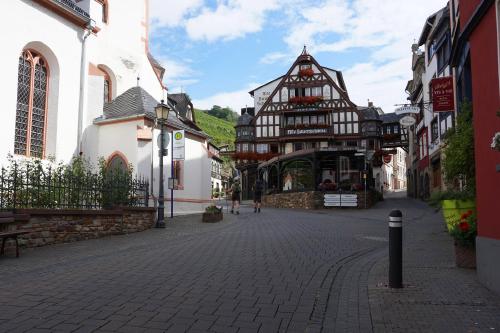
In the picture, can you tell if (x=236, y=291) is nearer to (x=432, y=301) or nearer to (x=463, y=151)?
(x=432, y=301)

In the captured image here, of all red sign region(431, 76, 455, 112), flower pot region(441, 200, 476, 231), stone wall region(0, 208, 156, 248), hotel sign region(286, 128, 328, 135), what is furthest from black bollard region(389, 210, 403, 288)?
hotel sign region(286, 128, 328, 135)

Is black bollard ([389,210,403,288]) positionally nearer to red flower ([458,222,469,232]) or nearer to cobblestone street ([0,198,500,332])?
cobblestone street ([0,198,500,332])

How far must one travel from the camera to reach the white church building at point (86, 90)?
16.3m

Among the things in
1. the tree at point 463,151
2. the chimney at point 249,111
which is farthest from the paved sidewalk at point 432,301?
the chimney at point 249,111

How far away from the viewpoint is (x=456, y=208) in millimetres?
8109

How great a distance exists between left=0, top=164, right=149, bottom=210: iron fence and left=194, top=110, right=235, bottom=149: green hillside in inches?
3317

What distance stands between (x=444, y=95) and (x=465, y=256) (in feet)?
35.3

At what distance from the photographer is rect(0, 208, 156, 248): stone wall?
9.65m

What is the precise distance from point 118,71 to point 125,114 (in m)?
3.89

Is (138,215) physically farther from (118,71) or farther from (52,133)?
(118,71)

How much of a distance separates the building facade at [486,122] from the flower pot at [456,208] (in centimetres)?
152

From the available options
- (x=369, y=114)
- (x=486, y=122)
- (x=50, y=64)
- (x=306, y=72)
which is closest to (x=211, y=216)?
(x=50, y=64)

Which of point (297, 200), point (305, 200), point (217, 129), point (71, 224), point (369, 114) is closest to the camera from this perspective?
point (71, 224)

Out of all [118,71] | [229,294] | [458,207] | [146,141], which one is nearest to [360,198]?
[146,141]
